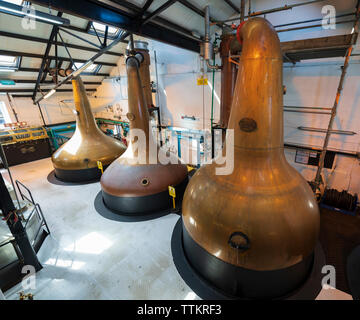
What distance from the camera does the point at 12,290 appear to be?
3.13m

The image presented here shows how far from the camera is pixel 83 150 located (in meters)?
6.40

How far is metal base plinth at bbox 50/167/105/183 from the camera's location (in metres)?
6.58

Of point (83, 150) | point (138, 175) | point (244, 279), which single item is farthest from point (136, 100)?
point (244, 279)

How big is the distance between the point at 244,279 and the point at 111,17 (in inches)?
224

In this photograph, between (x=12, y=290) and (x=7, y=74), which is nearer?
(x=12, y=290)

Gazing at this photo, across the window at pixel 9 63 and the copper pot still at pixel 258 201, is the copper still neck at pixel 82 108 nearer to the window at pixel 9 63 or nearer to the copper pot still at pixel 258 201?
the window at pixel 9 63

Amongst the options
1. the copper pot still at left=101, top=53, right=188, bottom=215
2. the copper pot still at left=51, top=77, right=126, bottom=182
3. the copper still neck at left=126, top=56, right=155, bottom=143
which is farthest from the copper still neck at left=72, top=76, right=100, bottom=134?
the copper still neck at left=126, top=56, right=155, bottom=143

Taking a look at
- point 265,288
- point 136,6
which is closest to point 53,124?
point 136,6

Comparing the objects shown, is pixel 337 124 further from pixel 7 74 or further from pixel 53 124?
pixel 53 124

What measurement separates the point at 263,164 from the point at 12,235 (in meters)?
4.31

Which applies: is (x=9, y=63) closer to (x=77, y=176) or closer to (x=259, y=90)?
(x=77, y=176)

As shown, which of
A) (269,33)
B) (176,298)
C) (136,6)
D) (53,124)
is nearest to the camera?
(269,33)

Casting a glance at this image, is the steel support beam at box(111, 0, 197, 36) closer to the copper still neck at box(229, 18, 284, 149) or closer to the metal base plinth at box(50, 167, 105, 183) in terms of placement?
the copper still neck at box(229, 18, 284, 149)

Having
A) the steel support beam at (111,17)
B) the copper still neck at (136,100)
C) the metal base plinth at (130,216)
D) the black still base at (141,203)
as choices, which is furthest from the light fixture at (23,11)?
the metal base plinth at (130,216)
